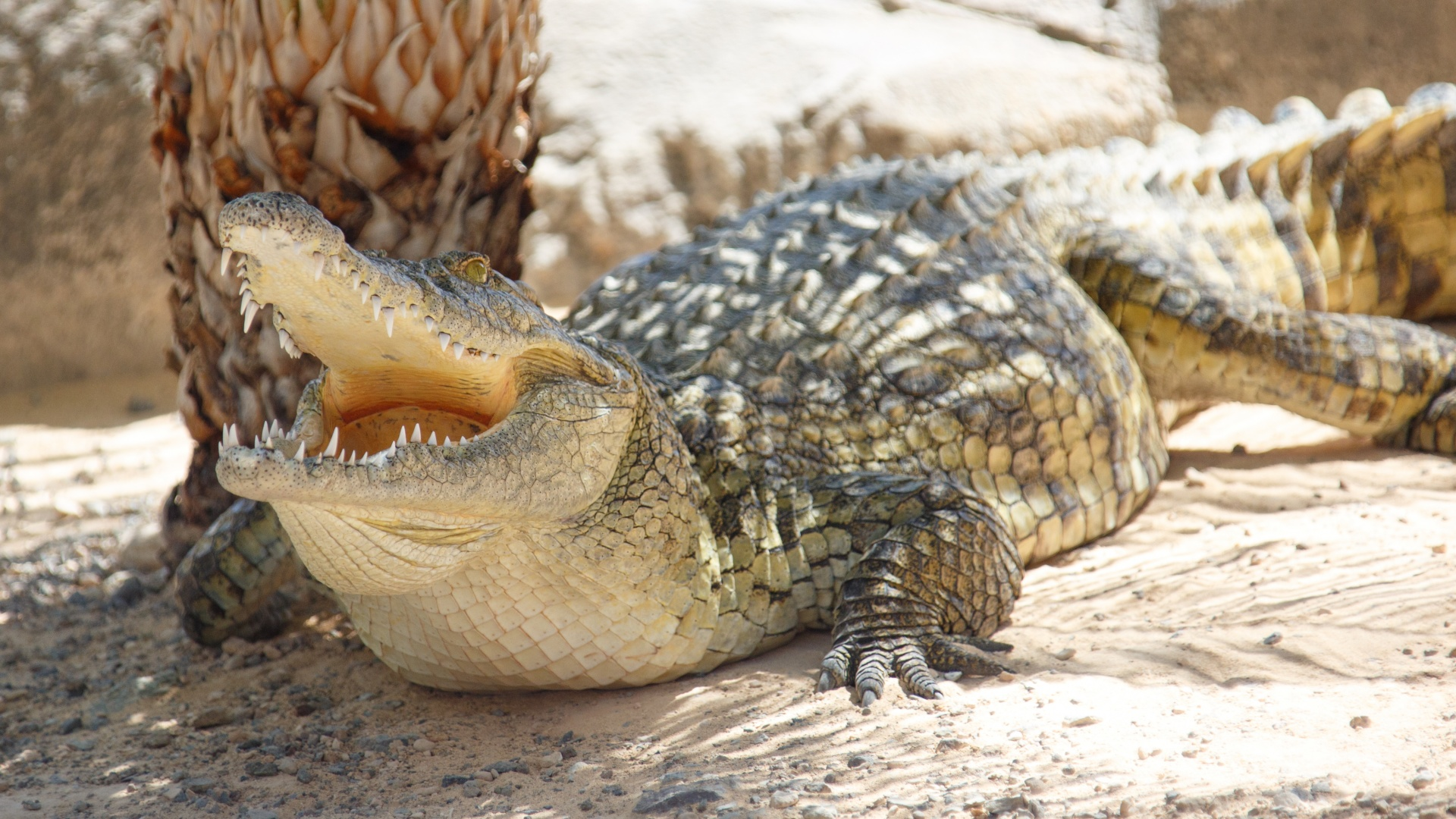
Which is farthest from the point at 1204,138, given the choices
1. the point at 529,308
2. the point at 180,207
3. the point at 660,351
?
the point at 180,207

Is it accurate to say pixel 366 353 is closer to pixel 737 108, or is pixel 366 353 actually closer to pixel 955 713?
pixel 955 713

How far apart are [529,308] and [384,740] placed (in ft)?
3.83

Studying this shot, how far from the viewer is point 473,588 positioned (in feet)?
8.71

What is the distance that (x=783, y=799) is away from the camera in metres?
2.17

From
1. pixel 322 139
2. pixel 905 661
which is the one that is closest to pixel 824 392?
pixel 905 661

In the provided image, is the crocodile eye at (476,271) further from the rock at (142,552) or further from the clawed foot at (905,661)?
the rock at (142,552)

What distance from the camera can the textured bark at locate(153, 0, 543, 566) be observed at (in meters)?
3.38

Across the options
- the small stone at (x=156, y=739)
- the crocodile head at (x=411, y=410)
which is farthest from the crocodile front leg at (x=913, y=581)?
the small stone at (x=156, y=739)

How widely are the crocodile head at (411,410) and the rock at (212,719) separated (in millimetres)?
777

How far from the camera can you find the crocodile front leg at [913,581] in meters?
2.82

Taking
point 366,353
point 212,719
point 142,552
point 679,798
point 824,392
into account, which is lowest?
point 142,552

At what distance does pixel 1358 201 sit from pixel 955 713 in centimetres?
369

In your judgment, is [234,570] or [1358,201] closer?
[234,570]

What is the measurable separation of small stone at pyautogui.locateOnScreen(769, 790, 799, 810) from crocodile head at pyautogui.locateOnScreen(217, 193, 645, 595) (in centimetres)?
85
